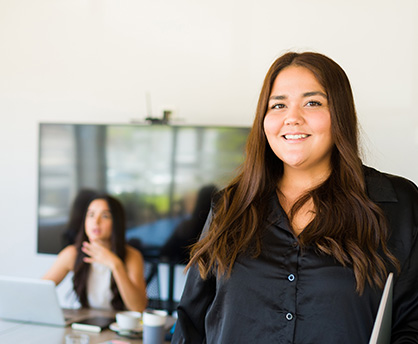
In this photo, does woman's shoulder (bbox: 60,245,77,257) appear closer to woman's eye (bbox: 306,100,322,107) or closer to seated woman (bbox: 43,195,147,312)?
seated woman (bbox: 43,195,147,312)

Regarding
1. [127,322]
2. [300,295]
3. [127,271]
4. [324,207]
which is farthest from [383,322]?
[127,271]

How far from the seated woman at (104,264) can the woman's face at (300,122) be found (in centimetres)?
152

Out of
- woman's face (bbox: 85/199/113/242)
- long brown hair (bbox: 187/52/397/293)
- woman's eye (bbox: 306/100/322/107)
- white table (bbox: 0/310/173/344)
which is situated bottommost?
white table (bbox: 0/310/173/344)

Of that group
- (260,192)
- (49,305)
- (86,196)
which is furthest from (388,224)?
(86,196)

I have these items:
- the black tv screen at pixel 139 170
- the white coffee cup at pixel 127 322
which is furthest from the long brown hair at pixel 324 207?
the black tv screen at pixel 139 170

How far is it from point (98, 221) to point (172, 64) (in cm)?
103

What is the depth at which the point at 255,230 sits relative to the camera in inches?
59.7

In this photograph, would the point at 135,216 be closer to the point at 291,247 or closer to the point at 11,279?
the point at 11,279

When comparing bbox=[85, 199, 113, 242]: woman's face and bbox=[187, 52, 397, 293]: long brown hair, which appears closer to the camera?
bbox=[187, 52, 397, 293]: long brown hair

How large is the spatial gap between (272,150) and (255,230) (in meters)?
0.27

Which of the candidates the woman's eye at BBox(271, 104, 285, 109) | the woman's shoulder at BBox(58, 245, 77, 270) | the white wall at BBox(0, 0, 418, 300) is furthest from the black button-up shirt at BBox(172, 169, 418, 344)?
the woman's shoulder at BBox(58, 245, 77, 270)

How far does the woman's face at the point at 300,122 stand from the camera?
4.87 ft

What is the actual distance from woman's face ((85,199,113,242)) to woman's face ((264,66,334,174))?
1610mm

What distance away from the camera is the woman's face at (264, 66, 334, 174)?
1.48 meters
